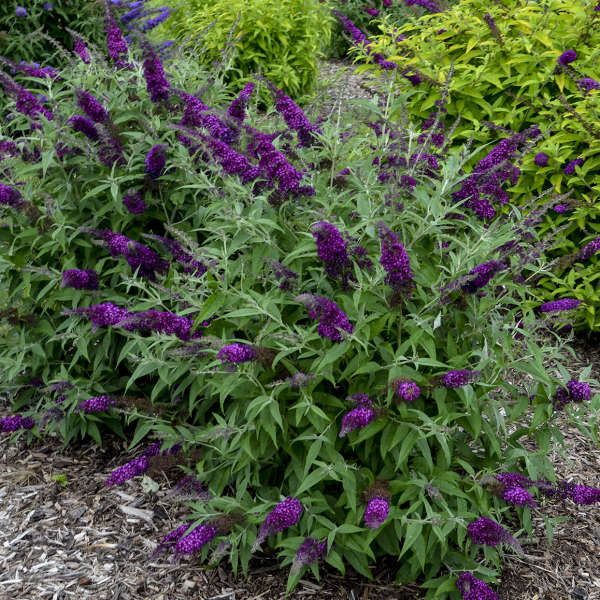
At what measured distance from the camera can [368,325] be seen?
2895 mm

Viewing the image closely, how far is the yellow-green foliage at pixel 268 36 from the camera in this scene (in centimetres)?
860

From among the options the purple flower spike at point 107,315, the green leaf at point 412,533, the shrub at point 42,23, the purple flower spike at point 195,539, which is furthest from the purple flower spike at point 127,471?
the shrub at point 42,23

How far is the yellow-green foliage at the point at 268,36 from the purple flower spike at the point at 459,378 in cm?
622

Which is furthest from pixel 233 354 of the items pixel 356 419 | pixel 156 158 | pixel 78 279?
pixel 156 158

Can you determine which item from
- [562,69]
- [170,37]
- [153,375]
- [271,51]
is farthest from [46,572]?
[170,37]

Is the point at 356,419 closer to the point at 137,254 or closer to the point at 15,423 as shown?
the point at 137,254

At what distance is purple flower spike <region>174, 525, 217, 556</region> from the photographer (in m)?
2.84

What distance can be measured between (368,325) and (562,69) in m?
3.27

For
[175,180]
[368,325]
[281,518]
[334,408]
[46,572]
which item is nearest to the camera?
[281,518]

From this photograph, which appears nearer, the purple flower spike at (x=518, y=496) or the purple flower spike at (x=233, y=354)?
the purple flower spike at (x=233, y=354)

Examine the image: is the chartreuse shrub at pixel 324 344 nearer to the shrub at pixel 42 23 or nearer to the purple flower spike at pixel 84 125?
the purple flower spike at pixel 84 125

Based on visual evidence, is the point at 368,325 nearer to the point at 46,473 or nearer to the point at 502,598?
the point at 502,598

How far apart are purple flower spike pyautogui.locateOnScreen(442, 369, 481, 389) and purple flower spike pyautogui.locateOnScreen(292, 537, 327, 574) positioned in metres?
0.89

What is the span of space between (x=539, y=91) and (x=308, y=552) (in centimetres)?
398
